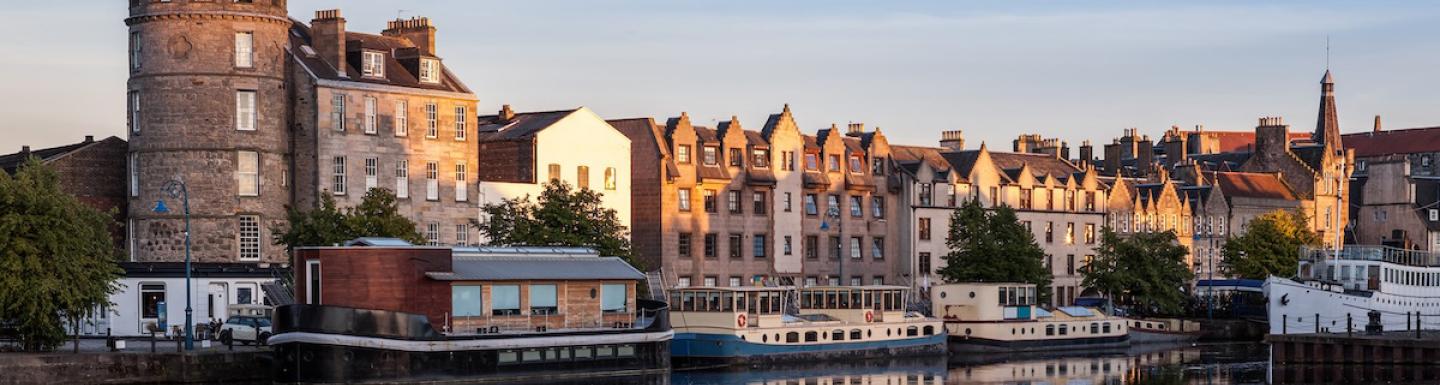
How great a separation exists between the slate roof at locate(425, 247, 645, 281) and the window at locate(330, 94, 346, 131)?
53.2 ft

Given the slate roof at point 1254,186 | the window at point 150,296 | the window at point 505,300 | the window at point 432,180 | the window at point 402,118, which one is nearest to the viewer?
the window at point 505,300

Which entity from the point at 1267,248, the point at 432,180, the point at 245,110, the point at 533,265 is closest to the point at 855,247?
the point at 1267,248

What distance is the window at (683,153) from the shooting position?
329ft

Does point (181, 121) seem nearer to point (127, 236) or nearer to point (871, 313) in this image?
point (127, 236)

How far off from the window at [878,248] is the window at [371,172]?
110 feet

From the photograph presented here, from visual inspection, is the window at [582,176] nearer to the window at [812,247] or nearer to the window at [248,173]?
the window at [248,173]

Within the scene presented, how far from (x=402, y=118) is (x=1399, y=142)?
130314 millimetres

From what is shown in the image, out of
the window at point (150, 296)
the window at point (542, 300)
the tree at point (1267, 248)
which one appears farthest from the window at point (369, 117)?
the tree at point (1267, 248)

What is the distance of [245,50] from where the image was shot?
82875 millimetres

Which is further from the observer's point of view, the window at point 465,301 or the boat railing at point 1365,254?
the boat railing at point 1365,254

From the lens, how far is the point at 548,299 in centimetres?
6975

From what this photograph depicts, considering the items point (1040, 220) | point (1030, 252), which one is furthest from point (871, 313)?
point (1040, 220)

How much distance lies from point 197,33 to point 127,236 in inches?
340

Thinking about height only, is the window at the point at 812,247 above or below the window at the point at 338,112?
below
